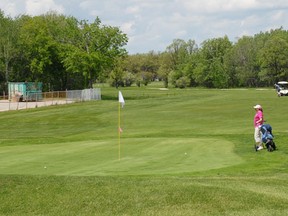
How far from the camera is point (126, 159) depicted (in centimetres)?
1592

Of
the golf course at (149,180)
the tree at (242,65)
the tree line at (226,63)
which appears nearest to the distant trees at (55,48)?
the golf course at (149,180)

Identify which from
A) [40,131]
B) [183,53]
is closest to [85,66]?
[40,131]

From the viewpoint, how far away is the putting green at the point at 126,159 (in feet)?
45.6

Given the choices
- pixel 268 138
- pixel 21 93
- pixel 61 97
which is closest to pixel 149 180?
pixel 268 138

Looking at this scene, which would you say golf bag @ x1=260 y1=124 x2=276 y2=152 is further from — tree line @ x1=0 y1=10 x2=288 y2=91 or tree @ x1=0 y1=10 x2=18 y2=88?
tree @ x1=0 y1=10 x2=18 y2=88

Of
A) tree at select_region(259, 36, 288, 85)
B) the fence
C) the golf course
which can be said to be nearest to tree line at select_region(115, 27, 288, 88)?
tree at select_region(259, 36, 288, 85)

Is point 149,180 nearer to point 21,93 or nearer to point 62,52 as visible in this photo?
point 21,93

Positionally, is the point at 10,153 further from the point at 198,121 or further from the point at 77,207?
the point at 198,121

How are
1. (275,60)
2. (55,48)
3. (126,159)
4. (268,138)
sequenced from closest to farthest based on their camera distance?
(126,159) < (268,138) < (55,48) < (275,60)

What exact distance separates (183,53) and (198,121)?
131022 millimetres

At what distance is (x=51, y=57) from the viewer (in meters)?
79.3

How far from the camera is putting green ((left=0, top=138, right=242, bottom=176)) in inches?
548

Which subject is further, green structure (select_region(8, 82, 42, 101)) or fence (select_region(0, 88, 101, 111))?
green structure (select_region(8, 82, 42, 101))

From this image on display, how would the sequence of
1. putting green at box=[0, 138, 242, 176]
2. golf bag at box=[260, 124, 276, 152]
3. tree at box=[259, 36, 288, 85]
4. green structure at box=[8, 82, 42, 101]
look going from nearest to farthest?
1. putting green at box=[0, 138, 242, 176]
2. golf bag at box=[260, 124, 276, 152]
3. green structure at box=[8, 82, 42, 101]
4. tree at box=[259, 36, 288, 85]
